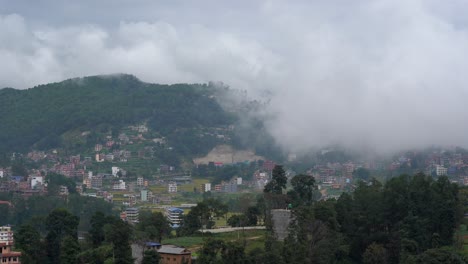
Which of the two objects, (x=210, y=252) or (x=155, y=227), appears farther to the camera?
(x=155, y=227)

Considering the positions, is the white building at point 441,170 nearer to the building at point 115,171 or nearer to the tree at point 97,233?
the building at point 115,171

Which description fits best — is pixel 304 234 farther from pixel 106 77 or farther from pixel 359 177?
pixel 106 77

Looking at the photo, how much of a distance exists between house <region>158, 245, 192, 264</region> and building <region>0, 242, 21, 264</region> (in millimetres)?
8393

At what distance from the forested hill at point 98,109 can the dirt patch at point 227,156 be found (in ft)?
29.1

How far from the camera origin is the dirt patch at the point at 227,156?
468 ft

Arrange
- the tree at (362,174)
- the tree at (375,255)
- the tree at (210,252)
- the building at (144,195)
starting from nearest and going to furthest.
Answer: the tree at (210,252)
the tree at (375,255)
the building at (144,195)
the tree at (362,174)

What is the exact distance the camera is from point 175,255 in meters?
44.1

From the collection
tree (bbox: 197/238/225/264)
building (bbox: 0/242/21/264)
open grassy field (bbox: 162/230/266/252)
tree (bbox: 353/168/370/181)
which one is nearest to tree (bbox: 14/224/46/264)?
building (bbox: 0/242/21/264)

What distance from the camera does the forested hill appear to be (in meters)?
147

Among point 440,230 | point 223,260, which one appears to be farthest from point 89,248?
point 440,230

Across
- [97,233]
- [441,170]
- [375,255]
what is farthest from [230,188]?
[375,255]

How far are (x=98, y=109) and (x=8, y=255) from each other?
360 ft

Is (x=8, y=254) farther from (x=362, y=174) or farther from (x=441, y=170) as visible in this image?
(x=441, y=170)

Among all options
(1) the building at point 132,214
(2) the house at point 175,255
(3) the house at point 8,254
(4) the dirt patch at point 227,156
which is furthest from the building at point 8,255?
(4) the dirt patch at point 227,156
